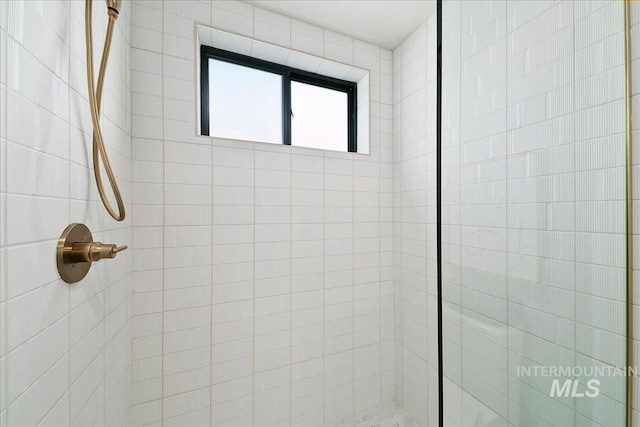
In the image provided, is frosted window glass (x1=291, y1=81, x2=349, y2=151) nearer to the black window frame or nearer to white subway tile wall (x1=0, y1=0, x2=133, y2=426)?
the black window frame

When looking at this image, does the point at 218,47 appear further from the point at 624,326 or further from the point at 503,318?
the point at 624,326

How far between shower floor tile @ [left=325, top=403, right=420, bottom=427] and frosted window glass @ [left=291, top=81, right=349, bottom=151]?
171cm

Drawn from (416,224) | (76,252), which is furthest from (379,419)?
(76,252)

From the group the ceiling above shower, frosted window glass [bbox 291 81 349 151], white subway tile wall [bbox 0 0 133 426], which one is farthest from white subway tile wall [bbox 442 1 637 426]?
frosted window glass [bbox 291 81 349 151]

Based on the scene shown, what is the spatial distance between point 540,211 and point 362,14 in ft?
4.77

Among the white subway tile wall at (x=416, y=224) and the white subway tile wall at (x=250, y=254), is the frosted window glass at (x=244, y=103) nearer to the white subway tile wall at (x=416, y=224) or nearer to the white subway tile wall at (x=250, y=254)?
the white subway tile wall at (x=250, y=254)

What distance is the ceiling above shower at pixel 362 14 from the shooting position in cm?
147

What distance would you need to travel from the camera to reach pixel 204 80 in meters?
1.54

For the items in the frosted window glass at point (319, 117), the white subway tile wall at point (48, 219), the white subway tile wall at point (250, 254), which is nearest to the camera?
the white subway tile wall at point (48, 219)

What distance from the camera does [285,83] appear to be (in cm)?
172

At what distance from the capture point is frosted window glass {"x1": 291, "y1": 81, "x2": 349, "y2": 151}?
177 cm

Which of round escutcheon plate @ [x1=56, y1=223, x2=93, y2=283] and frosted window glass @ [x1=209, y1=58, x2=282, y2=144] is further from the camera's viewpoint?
frosted window glass @ [x1=209, y1=58, x2=282, y2=144]

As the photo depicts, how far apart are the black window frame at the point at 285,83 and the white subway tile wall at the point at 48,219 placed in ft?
1.89

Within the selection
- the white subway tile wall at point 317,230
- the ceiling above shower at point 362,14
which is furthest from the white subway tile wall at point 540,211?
the ceiling above shower at point 362,14
